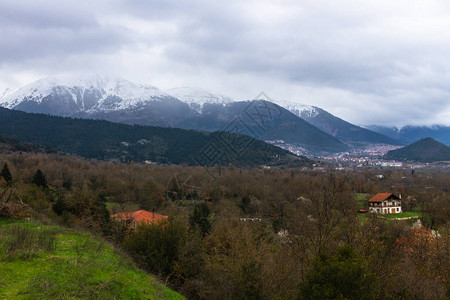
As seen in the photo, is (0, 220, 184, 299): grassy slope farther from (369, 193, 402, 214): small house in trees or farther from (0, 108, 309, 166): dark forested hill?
(0, 108, 309, 166): dark forested hill

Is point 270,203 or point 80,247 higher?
point 80,247

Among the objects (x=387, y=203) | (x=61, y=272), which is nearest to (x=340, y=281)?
(x=61, y=272)

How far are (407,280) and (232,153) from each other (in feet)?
317

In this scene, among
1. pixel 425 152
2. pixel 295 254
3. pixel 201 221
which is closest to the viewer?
A: pixel 295 254

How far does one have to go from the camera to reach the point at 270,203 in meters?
44.7

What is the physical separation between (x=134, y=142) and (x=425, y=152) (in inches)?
5789

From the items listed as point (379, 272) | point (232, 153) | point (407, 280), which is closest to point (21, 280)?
point (379, 272)

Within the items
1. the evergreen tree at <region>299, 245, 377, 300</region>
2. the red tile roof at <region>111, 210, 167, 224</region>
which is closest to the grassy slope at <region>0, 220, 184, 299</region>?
the evergreen tree at <region>299, 245, 377, 300</region>

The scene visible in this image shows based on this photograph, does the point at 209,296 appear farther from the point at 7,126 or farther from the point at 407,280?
the point at 7,126

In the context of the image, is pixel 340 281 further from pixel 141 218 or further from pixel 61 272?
pixel 141 218

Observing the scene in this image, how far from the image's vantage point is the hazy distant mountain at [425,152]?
156 meters

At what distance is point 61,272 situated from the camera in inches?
331

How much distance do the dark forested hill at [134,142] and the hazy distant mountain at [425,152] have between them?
73904mm

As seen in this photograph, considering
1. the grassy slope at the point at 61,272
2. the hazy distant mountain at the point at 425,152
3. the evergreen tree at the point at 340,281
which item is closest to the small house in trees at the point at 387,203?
the evergreen tree at the point at 340,281
